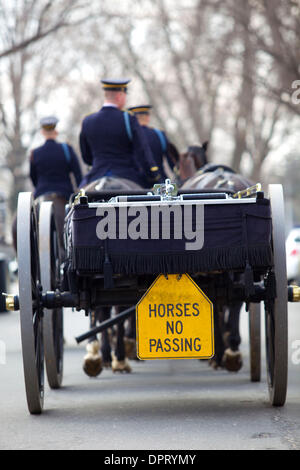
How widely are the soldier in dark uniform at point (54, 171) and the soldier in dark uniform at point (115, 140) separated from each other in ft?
6.15

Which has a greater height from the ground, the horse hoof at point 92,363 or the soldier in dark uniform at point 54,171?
the soldier in dark uniform at point 54,171

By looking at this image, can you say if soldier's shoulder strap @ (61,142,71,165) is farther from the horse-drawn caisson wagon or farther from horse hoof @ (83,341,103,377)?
the horse-drawn caisson wagon

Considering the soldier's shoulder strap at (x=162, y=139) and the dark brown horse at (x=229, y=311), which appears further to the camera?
the soldier's shoulder strap at (x=162, y=139)

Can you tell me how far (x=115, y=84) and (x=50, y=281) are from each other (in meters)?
2.68

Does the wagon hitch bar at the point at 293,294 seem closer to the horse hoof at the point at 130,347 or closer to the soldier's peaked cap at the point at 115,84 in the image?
the soldier's peaked cap at the point at 115,84

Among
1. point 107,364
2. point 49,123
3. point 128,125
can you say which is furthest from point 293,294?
point 49,123

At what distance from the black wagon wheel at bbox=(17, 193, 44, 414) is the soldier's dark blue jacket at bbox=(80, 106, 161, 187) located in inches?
94.6

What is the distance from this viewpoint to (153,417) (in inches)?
271

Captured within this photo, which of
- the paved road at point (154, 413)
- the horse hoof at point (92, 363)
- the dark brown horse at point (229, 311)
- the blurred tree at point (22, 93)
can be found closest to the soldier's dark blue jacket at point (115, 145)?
the dark brown horse at point (229, 311)

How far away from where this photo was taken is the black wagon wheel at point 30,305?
6531 mm

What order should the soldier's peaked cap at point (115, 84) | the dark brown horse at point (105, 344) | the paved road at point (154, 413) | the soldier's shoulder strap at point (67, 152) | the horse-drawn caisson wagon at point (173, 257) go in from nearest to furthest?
the paved road at point (154, 413) → the horse-drawn caisson wagon at point (173, 257) → the dark brown horse at point (105, 344) → the soldier's peaked cap at point (115, 84) → the soldier's shoulder strap at point (67, 152)

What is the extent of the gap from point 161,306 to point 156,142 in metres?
5.33
